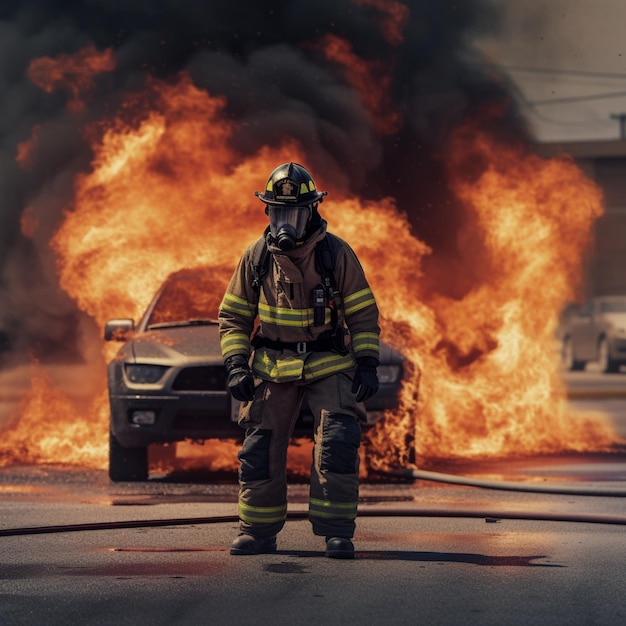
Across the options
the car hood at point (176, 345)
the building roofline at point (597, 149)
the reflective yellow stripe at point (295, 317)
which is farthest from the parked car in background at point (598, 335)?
the reflective yellow stripe at point (295, 317)

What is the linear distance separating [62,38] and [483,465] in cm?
865

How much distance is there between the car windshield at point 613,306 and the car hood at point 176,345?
56.1 ft

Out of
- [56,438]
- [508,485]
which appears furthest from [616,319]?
[508,485]

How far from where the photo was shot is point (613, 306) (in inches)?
1090

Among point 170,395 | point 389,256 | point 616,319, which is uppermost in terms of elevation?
point 616,319

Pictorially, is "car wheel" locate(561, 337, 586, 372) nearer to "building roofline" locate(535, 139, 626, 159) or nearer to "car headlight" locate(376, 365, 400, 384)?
"building roofline" locate(535, 139, 626, 159)

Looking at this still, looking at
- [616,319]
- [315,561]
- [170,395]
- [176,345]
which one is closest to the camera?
[315,561]

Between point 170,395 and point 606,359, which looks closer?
point 170,395

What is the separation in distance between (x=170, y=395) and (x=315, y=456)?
3.28 meters

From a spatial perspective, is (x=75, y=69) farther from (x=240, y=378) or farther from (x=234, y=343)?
(x=240, y=378)

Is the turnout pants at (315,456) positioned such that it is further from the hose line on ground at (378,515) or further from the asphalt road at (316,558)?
the hose line on ground at (378,515)

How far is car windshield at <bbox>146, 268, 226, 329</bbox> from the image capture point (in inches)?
465

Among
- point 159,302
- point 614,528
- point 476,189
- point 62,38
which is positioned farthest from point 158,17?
point 614,528

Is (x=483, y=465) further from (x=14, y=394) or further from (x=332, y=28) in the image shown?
(x=14, y=394)
